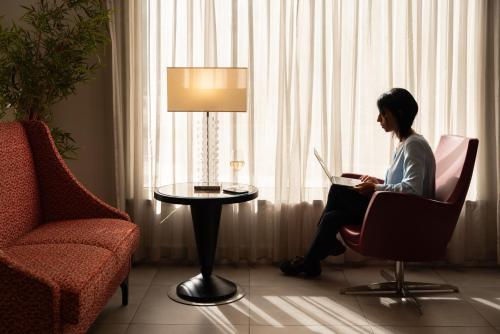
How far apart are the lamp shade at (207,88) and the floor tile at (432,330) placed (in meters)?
1.48

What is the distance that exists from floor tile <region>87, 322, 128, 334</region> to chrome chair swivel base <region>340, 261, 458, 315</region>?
4.39 feet

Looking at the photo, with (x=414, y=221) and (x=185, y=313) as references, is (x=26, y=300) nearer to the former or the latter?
(x=185, y=313)

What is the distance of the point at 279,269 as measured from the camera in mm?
4012

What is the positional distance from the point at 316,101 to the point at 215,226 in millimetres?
1277

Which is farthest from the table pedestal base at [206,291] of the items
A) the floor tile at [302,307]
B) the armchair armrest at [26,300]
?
the armchair armrest at [26,300]

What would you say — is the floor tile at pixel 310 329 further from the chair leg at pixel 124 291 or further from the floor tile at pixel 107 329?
the chair leg at pixel 124 291

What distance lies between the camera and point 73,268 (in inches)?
90.8

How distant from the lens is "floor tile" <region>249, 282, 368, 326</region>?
3.04 m

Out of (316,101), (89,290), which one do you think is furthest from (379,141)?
(89,290)

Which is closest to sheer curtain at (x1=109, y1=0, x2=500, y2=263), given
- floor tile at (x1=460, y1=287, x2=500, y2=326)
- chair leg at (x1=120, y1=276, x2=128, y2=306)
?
floor tile at (x1=460, y1=287, x2=500, y2=326)

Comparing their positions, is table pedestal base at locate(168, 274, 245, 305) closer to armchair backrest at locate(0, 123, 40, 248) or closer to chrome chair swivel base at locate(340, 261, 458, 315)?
chrome chair swivel base at locate(340, 261, 458, 315)

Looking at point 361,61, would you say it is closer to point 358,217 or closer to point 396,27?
point 396,27

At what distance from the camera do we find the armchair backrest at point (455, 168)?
3123 millimetres

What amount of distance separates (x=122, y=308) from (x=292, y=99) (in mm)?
1838
